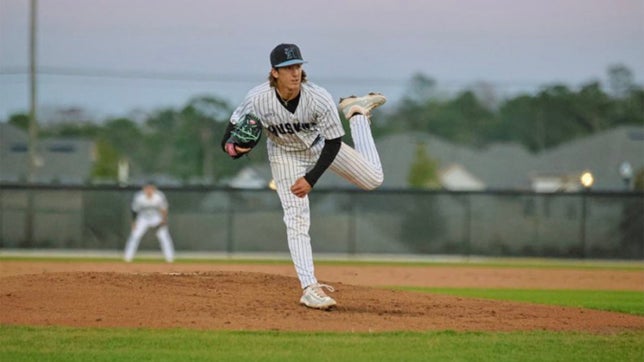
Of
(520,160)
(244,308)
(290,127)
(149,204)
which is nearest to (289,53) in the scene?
(290,127)

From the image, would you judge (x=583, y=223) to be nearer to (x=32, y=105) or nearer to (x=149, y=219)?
(x=149, y=219)

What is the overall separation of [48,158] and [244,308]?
24.2 metres

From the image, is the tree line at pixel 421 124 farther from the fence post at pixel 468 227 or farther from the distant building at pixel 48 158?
the fence post at pixel 468 227

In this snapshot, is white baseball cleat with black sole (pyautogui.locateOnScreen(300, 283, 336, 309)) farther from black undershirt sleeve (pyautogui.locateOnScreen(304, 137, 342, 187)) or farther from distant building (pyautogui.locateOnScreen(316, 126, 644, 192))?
distant building (pyautogui.locateOnScreen(316, 126, 644, 192))

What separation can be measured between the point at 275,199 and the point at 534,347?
2084cm

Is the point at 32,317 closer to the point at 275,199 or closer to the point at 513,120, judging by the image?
the point at 275,199

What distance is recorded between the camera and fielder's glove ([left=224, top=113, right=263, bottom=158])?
880 cm

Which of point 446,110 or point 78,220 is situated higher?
point 446,110

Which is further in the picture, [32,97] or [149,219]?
[32,97]

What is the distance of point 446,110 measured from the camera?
37250mm

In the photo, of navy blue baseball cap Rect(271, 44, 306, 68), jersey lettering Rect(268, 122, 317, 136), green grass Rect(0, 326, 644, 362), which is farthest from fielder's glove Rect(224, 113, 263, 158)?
green grass Rect(0, 326, 644, 362)

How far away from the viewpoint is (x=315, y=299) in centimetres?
919

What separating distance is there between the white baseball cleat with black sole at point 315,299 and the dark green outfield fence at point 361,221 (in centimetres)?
1911

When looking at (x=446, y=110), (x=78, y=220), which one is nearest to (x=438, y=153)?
(x=446, y=110)
